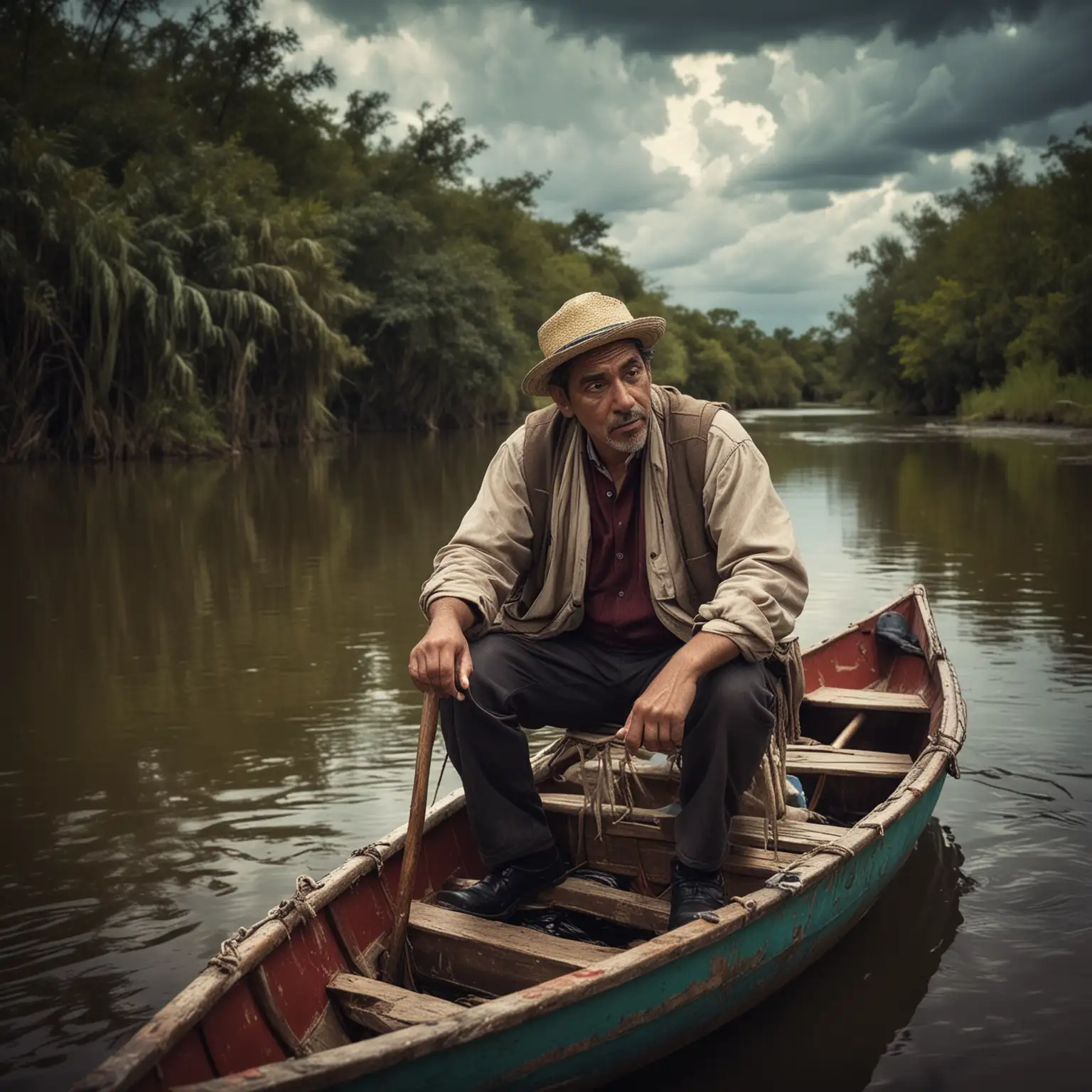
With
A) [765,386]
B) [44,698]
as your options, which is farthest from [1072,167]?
[765,386]

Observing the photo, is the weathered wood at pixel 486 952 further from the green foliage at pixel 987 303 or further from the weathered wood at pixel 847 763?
the green foliage at pixel 987 303

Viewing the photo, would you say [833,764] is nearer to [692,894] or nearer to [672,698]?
[692,894]

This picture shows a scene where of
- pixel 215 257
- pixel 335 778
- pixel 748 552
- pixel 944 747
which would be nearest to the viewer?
pixel 748 552

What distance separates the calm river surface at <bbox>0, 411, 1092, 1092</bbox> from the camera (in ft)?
11.7

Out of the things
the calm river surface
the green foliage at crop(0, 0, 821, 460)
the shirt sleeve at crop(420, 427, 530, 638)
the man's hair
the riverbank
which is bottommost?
the calm river surface

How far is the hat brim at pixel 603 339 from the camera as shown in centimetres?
366

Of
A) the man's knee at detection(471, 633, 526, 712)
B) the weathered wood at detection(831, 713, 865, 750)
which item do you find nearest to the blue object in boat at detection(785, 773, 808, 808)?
the weathered wood at detection(831, 713, 865, 750)

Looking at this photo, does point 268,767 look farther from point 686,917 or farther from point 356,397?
point 356,397

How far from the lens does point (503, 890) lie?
3.63 meters

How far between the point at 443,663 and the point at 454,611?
251 mm

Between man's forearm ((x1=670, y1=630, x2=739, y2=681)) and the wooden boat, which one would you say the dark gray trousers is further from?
the wooden boat

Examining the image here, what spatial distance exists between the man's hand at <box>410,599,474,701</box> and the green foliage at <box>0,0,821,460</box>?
66.3 feet

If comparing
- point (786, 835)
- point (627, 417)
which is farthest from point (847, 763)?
point (627, 417)

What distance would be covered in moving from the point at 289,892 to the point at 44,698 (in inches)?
127
